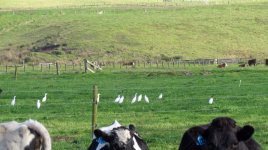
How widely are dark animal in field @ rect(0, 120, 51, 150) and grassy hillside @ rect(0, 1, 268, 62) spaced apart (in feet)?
222

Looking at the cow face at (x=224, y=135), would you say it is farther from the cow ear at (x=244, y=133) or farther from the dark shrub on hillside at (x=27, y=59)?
the dark shrub on hillside at (x=27, y=59)

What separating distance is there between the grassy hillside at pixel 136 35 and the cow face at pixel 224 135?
6736cm

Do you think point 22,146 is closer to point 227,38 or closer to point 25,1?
point 227,38

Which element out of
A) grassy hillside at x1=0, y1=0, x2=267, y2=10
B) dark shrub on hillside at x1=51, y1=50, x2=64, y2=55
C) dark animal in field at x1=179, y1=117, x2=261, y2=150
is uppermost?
dark animal in field at x1=179, y1=117, x2=261, y2=150

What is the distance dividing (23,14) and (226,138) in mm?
104881

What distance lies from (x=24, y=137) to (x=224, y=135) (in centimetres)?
252

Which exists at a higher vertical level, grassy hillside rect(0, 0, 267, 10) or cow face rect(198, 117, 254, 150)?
cow face rect(198, 117, 254, 150)

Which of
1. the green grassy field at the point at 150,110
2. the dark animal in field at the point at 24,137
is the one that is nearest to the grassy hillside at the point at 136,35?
the green grassy field at the point at 150,110

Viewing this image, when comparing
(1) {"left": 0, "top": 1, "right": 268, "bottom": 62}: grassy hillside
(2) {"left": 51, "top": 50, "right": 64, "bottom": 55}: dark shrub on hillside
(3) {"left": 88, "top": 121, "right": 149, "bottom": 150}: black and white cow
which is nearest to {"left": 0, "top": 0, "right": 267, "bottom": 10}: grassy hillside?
(1) {"left": 0, "top": 1, "right": 268, "bottom": 62}: grassy hillside

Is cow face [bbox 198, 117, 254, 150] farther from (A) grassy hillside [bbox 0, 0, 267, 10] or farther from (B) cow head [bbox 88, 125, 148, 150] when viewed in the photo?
(A) grassy hillside [bbox 0, 0, 267, 10]

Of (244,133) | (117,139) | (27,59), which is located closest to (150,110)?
(117,139)

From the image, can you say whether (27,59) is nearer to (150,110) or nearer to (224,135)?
(150,110)

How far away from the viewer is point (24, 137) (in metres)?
9.77

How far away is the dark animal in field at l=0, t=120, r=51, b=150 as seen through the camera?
9.77m
